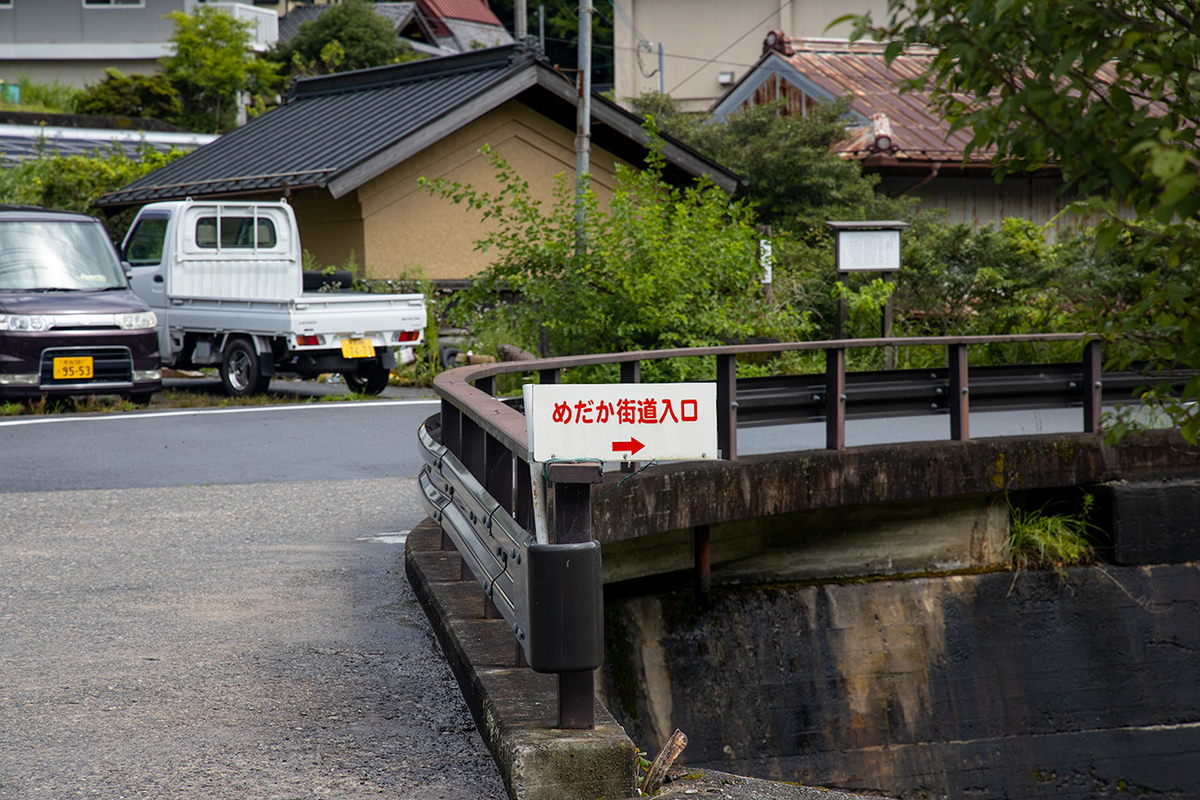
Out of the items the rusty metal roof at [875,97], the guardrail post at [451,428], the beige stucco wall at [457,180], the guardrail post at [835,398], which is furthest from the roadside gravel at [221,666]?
the rusty metal roof at [875,97]

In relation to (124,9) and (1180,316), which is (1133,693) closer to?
(1180,316)

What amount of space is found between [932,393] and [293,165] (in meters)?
13.3

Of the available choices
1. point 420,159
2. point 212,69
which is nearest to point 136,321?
point 420,159

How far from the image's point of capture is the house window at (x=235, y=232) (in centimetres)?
1491

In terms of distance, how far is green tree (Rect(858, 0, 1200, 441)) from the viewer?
8.71 ft

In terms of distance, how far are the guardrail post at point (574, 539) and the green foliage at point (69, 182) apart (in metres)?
20.4

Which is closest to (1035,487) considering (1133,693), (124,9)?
(1133,693)

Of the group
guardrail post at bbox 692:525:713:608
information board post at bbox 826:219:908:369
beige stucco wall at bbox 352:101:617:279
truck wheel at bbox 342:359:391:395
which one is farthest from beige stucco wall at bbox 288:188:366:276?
guardrail post at bbox 692:525:713:608

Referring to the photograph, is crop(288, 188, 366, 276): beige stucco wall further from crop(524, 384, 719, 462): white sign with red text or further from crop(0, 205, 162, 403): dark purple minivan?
crop(524, 384, 719, 462): white sign with red text

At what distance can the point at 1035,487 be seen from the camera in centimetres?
848

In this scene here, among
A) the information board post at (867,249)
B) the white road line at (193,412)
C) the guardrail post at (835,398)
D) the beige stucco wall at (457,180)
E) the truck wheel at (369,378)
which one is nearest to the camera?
the guardrail post at (835,398)

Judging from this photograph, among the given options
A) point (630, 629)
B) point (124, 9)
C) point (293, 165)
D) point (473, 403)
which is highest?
point (124, 9)

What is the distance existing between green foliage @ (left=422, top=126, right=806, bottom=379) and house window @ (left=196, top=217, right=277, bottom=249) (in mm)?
4160

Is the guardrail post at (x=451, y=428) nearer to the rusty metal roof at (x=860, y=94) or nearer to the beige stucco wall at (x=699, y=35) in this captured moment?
the rusty metal roof at (x=860, y=94)
